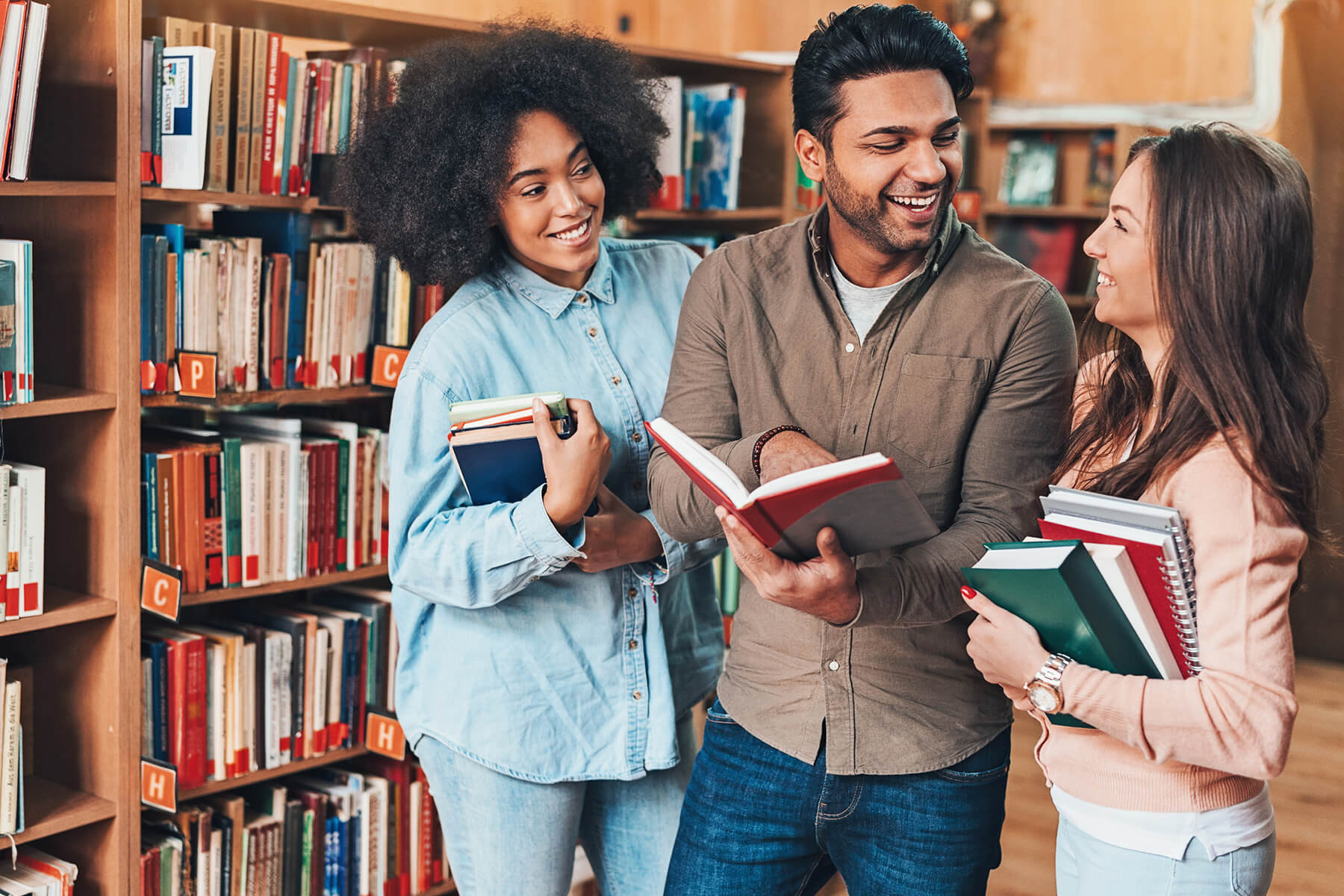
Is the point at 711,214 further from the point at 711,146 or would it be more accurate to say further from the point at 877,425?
the point at 877,425

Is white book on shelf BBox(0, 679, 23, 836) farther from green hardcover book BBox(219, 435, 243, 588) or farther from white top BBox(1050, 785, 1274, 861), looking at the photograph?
white top BBox(1050, 785, 1274, 861)

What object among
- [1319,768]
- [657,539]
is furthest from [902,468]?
[1319,768]

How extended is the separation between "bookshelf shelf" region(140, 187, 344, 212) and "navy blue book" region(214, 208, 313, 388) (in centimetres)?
2

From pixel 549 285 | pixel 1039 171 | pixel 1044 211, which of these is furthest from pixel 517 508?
pixel 1039 171

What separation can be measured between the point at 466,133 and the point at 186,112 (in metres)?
0.54

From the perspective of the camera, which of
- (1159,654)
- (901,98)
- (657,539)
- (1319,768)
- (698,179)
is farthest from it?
(1319,768)

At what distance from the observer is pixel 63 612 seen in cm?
204

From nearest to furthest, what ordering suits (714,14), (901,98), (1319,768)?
(901,98) < (1319,768) < (714,14)

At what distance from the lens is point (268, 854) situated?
2.41 meters

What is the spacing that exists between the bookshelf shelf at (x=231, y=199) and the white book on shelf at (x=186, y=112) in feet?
0.05

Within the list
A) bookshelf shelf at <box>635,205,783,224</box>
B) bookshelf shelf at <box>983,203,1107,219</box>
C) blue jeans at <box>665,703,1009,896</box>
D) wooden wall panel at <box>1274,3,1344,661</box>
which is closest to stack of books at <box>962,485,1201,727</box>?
blue jeans at <box>665,703,1009,896</box>

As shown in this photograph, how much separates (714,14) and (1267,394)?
14.6 feet

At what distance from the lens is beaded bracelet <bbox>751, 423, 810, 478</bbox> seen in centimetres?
144

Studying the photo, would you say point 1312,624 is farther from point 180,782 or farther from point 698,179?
point 180,782
